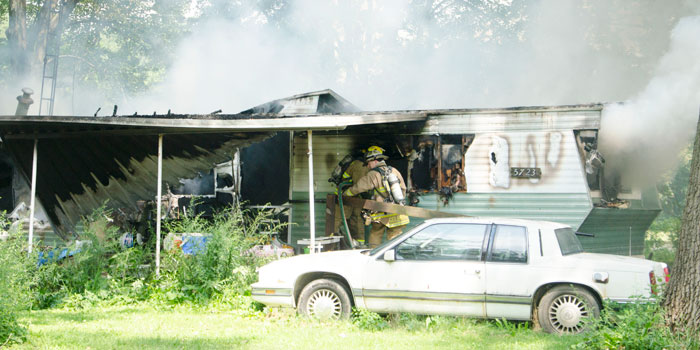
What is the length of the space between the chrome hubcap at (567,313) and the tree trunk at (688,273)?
1.04 meters

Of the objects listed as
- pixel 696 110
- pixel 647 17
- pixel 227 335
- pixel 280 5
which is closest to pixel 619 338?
pixel 227 335

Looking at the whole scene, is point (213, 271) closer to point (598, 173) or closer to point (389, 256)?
point (389, 256)

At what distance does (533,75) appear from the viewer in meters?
26.3

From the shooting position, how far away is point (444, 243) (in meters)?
7.02

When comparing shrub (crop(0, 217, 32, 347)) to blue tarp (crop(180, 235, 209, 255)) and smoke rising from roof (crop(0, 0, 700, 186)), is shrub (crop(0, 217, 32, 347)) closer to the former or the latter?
blue tarp (crop(180, 235, 209, 255))

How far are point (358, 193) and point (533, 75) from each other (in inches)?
711

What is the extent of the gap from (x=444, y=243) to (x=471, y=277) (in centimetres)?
51

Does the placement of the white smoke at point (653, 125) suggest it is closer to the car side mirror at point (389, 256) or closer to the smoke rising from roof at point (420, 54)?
the car side mirror at point (389, 256)

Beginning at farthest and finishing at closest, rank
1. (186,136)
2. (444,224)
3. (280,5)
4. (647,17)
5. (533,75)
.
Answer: (280,5)
(533,75)
(647,17)
(186,136)
(444,224)

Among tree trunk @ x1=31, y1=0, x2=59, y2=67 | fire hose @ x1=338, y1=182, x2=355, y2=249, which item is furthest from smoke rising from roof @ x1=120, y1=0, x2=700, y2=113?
fire hose @ x1=338, y1=182, x2=355, y2=249

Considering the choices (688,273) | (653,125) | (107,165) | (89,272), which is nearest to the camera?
(688,273)

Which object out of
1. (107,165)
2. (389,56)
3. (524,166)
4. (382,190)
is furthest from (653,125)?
(389,56)

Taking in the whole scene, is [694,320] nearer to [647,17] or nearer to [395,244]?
[395,244]

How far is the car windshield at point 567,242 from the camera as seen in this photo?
690 cm
